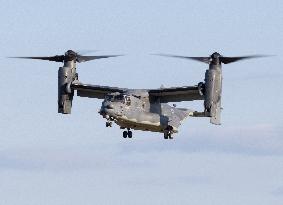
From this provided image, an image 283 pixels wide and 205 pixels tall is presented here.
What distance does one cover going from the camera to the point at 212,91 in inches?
3206

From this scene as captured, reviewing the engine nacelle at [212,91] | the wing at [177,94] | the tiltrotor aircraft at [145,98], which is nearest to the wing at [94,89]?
the tiltrotor aircraft at [145,98]

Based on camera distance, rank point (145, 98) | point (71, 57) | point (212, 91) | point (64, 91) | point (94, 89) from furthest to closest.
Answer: point (94, 89) < point (71, 57) < point (64, 91) < point (145, 98) < point (212, 91)

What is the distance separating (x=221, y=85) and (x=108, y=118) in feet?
26.5

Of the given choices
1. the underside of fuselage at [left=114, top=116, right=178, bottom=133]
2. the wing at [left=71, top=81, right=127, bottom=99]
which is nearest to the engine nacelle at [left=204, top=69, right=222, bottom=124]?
the underside of fuselage at [left=114, top=116, right=178, bottom=133]

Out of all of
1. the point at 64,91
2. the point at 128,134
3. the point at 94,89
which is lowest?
the point at 128,134

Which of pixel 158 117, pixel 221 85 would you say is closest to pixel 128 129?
pixel 158 117

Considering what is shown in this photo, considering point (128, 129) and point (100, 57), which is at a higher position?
point (100, 57)

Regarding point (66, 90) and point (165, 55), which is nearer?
point (165, 55)

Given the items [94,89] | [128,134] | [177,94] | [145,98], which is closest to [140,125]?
[128,134]

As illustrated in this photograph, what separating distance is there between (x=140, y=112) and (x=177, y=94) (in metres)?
3.85

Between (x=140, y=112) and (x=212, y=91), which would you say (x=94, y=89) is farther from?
(x=212, y=91)

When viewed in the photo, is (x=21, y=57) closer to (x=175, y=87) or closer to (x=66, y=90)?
(x=66, y=90)

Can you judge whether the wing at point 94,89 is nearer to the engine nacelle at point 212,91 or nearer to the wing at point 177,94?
the wing at point 177,94

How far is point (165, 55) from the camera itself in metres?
77.8
